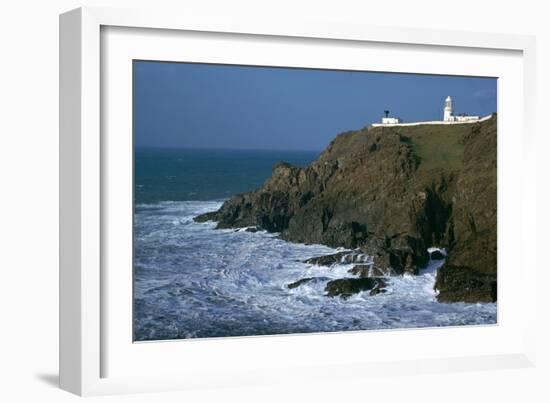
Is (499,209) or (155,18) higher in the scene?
(155,18)

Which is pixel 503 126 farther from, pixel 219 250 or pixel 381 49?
pixel 219 250

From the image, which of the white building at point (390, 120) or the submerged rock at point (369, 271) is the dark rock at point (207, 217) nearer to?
the submerged rock at point (369, 271)

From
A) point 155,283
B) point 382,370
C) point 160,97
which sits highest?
point 160,97

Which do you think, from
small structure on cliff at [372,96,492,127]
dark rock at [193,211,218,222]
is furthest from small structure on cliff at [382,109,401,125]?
dark rock at [193,211,218,222]

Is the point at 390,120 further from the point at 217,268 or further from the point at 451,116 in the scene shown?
the point at 217,268

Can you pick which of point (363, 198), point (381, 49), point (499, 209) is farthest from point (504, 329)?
point (381, 49)

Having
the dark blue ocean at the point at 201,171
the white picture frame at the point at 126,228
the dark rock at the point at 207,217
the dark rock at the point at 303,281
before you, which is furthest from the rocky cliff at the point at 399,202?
the white picture frame at the point at 126,228
